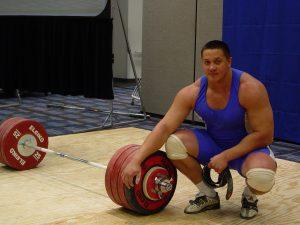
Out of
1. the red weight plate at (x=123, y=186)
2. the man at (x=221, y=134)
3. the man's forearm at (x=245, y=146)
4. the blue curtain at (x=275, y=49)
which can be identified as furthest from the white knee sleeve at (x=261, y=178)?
the blue curtain at (x=275, y=49)

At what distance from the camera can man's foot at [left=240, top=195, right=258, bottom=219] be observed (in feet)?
8.10

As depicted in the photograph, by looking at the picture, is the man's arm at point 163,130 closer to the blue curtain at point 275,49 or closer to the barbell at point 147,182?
the barbell at point 147,182

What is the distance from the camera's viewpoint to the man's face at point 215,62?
2299mm

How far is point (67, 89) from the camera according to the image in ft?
15.9

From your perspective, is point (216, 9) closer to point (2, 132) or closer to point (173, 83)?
point (173, 83)

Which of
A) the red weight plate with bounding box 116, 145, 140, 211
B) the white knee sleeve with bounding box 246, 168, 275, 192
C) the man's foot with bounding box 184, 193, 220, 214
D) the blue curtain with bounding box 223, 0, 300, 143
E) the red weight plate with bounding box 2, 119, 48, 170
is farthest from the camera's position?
the blue curtain with bounding box 223, 0, 300, 143

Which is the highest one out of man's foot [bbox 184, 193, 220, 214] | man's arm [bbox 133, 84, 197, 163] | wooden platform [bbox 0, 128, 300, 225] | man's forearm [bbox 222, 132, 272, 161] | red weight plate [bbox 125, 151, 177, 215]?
man's arm [bbox 133, 84, 197, 163]

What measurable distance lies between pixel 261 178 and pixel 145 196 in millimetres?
564

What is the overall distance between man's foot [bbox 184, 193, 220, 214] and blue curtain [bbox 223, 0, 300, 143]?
81.3 inches

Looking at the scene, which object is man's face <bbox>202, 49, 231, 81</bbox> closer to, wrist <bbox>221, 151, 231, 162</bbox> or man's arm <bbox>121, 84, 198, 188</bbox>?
man's arm <bbox>121, 84, 198, 188</bbox>

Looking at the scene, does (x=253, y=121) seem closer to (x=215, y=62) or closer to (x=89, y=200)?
(x=215, y=62)

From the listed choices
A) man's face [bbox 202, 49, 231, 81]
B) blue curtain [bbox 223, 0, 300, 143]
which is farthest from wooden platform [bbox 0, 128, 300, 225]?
blue curtain [bbox 223, 0, 300, 143]

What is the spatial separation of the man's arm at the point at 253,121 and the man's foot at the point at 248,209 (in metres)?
0.30

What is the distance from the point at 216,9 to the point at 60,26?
153 cm
